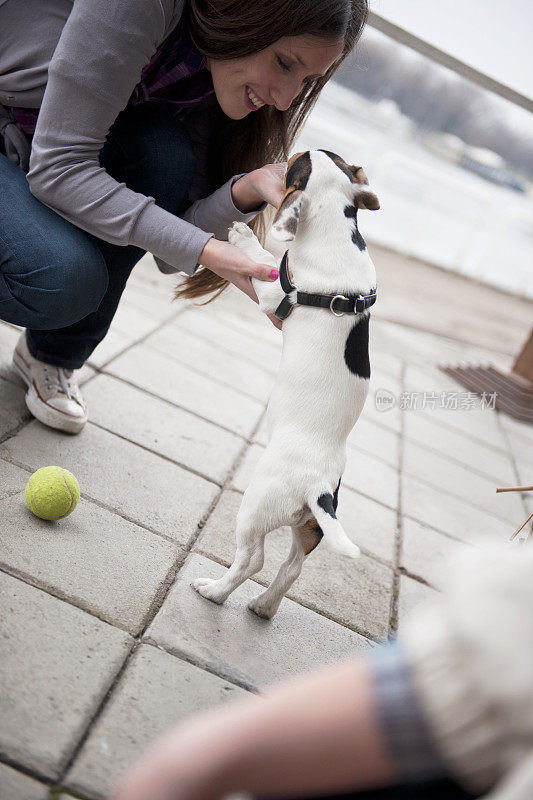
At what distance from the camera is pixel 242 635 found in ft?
5.07

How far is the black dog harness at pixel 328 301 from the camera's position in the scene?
1.60 metres

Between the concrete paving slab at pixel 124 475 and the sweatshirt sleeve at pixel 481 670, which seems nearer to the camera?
the sweatshirt sleeve at pixel 481 670

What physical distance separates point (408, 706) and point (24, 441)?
1.57 meters

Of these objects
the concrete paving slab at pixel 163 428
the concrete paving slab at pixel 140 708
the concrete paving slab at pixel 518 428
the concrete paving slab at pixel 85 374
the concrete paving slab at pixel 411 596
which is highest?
the concrete paving slab at pixel 140 708

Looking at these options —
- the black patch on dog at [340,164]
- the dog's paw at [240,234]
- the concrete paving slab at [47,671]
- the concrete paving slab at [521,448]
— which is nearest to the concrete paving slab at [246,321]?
the concrete paving slab at [521,448]

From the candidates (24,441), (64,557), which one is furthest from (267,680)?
(24,441)

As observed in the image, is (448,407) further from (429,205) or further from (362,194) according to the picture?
(429,205)

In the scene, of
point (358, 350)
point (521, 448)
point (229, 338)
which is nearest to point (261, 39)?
point (358, 350)

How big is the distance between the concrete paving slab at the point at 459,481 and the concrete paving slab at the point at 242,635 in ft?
4.42

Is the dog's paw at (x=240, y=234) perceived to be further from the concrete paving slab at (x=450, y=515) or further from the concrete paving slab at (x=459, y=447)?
the concrete paving slab at (x=459, y=447)

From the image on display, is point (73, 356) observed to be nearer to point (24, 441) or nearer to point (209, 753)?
point (24, 441)

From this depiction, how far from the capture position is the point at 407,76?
4.70 meters

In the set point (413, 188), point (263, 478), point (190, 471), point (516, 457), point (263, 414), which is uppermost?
point (263, 478)

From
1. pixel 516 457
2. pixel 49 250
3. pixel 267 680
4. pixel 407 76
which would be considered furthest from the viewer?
pixel 407 76
